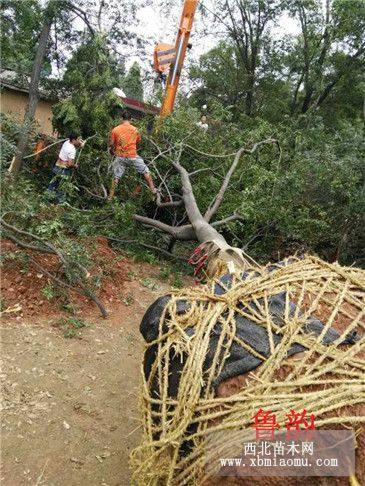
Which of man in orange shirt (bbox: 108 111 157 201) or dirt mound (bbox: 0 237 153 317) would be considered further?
man in orange shirt (bbox: 108 111 157 201)

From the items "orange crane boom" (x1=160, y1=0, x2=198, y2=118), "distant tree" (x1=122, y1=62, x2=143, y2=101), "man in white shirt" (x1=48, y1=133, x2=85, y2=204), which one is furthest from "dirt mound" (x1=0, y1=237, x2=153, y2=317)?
"distant tree" (x1=122, y1=62, x2=143, y2=101)

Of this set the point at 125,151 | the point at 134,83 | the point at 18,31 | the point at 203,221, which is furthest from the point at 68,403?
the point at 134,83

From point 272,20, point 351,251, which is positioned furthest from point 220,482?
point 272,20

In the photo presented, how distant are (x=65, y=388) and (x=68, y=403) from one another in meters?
0.15

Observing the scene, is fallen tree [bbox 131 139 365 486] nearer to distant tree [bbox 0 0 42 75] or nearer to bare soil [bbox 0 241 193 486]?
bare soil [bbox 0 241 193 486]

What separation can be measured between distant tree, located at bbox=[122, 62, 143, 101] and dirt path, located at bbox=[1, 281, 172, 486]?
889 cm

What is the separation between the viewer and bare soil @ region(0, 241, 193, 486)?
8.43 feet

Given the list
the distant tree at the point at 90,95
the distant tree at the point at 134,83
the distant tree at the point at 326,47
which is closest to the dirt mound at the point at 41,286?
the distant tree at the point at 90,95

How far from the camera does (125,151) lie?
6.62 meters

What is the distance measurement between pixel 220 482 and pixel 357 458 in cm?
51

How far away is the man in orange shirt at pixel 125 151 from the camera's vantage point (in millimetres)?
6613

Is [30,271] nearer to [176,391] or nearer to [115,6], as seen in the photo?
[176,391]

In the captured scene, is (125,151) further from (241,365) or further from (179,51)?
(241,365)

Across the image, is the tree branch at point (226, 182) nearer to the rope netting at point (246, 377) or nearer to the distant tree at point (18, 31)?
the rope netting at point (246, 377)
